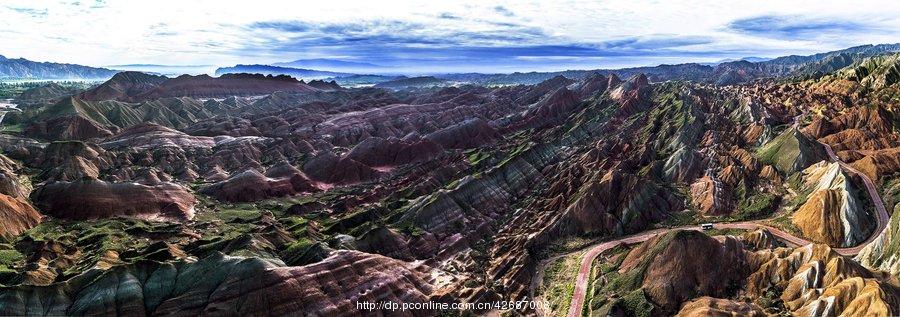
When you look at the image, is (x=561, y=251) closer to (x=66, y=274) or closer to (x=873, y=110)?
(x=66, y=274)

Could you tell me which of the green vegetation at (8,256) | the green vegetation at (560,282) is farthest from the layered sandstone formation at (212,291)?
the green vegetation at (8,256)

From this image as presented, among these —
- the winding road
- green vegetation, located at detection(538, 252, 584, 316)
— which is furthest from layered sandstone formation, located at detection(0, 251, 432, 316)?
the winding road

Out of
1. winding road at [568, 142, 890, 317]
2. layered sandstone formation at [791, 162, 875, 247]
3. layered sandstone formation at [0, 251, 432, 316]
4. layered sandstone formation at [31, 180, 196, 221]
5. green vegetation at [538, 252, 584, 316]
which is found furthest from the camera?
layered sandstone formation at [31, 180, 196, 221]

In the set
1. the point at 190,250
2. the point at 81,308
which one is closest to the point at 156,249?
the point at 190,250

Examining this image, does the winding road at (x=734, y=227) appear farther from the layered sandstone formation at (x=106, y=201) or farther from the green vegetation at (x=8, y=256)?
the layered sandstone formation at (x=106, y=201)

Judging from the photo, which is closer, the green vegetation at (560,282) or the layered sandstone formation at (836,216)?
the green vegetation at (560,282)

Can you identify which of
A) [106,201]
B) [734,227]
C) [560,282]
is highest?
[106,201]

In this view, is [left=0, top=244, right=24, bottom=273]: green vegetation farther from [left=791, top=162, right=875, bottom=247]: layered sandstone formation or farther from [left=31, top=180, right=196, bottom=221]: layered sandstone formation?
[left=791, top=162, right=875, bottom=247]: layered sandstone formation

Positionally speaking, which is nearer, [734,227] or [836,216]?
[836,216]

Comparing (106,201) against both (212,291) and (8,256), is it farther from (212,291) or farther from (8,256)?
(212,291)

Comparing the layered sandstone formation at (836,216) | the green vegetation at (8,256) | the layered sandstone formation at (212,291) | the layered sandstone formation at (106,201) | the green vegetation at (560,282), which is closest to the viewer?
the layered sandstone formation at (212,291)

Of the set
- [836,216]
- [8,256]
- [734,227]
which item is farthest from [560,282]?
[8,256]
